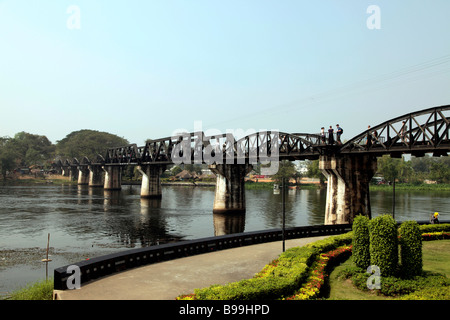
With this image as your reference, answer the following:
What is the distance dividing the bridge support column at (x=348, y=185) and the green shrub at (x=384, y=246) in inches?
1280

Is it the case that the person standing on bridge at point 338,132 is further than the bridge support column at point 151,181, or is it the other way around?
the bridge support column at point 151,181

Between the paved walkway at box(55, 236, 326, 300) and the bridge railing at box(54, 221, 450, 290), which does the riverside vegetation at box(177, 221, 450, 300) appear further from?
the bridge railing at box(54, 221, 450, 290)

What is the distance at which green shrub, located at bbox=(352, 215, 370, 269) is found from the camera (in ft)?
59.2

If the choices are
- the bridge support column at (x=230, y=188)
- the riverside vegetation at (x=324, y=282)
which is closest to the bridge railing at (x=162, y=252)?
the riverside vegetation at (x=324, y=282)

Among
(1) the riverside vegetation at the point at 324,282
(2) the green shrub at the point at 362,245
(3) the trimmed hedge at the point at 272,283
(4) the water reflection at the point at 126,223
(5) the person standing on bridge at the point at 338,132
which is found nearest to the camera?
(3) the trimmed hedge at the point at 272,283

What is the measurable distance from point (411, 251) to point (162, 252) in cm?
1327

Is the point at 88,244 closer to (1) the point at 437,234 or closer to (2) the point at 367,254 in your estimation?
(2) the point at 367,254

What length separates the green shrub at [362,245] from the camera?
59.2 feet

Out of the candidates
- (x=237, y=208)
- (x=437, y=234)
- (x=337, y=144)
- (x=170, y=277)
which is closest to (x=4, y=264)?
(x=170, y=277)

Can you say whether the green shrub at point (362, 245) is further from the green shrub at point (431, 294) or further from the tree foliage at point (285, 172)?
the tree foliage at point (285, 172)

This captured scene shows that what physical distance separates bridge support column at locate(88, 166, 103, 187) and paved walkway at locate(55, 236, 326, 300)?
158 meters

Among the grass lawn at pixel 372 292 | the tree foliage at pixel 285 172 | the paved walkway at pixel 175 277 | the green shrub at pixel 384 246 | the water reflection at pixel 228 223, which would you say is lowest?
the water reflection at pixel 228 223
